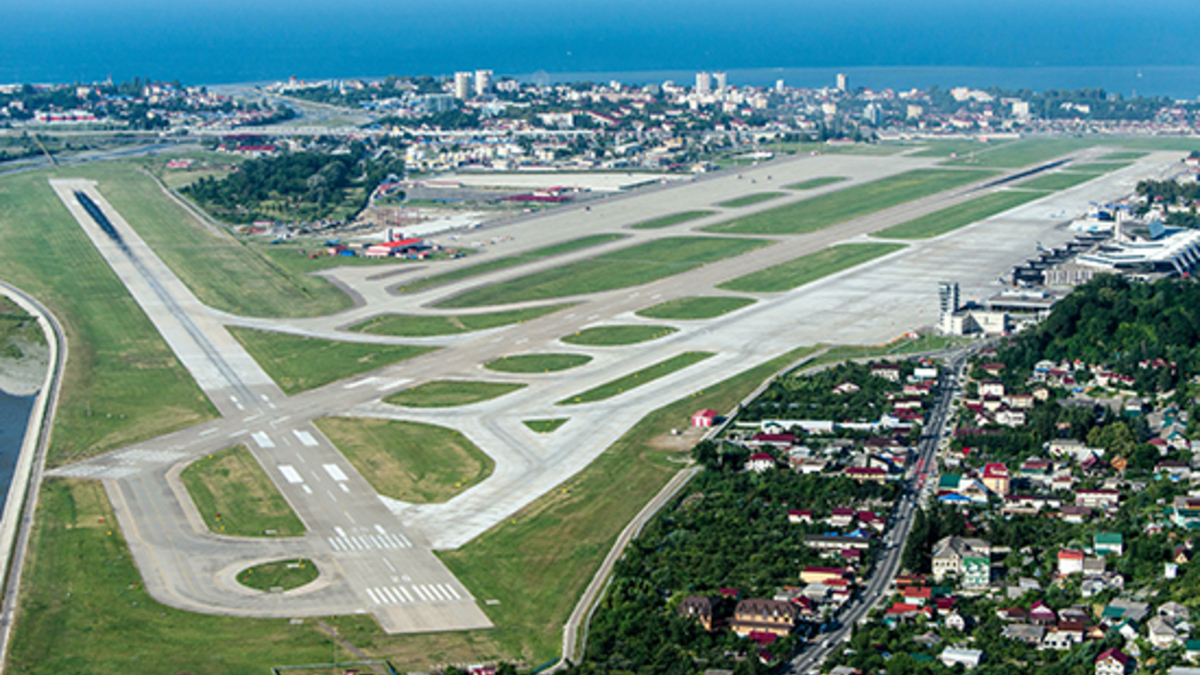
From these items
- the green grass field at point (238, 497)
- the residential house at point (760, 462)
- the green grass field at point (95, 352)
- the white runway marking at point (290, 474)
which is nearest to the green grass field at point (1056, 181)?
the green grass field at point (95, 352)

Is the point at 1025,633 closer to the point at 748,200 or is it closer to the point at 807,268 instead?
the point at 807,268

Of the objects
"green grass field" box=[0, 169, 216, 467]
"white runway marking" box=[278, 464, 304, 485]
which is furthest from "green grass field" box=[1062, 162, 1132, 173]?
"white runway marking" box=[278, 464, 304, 485]

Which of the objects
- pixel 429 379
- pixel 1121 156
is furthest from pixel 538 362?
pixel 1121 156

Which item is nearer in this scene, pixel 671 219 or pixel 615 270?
pixel 615 270

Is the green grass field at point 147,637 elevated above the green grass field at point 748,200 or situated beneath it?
situated beneath

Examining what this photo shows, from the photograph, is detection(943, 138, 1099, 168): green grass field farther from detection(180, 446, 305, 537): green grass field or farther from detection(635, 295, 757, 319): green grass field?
detection(180, 446, 305, 537): green grass field

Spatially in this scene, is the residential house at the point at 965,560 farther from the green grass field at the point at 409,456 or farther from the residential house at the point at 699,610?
the green grass field at the point at 409,456
